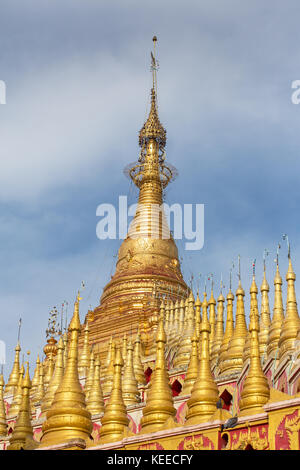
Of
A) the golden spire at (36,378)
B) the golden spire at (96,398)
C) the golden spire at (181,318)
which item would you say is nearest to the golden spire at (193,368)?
the golden spire at (96,398)

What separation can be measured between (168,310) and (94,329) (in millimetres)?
6339

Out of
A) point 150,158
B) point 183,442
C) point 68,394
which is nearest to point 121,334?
point 150,158

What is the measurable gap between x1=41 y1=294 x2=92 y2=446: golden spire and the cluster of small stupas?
25 mm

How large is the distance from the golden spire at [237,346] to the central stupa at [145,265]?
1153 cm

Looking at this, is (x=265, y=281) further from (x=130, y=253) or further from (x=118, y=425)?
(x=130, y=253)

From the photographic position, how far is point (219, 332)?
1239 inches

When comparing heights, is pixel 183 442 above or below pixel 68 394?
below

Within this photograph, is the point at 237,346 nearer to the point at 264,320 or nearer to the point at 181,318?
the point at 264,320

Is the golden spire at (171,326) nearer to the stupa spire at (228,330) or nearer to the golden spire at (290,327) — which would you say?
the stupa spire at (228,330)

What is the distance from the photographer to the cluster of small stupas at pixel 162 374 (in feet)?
48.5

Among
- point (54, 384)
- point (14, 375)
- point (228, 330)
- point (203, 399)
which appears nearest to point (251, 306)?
point (228, 330)

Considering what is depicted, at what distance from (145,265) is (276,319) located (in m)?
23.2

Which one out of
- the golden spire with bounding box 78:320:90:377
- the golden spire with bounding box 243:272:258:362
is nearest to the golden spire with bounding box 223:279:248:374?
the golden spire with bounding box 243:272:258:362
